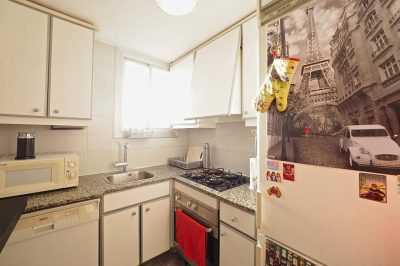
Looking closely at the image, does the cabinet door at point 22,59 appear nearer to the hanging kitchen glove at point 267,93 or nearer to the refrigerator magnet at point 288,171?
the hanging kitchen glove at point 267,93

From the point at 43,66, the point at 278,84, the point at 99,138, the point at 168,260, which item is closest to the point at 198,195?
the point at 168,260

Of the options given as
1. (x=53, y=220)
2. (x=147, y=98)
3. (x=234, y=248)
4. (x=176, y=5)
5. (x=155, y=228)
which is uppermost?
(x=176, y=5)

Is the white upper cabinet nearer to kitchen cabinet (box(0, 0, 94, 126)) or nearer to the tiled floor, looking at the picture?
kitchen cabinet (box(0, 0, 94, 126))

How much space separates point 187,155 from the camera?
2.58 metres

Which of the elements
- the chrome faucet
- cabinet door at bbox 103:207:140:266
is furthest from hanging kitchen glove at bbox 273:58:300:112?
the chrome faucet

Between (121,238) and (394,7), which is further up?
(394,7)

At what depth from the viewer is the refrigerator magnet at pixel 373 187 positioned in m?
0.54

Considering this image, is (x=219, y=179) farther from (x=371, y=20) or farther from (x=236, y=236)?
(x=371, y=20)

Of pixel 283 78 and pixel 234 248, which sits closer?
pixel 283 78

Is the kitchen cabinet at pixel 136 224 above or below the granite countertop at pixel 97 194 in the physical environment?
below

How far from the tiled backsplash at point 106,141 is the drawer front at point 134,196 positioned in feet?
1.94

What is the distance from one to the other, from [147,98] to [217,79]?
109cm

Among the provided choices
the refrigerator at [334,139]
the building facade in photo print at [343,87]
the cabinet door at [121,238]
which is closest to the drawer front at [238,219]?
the refrigerator at [334,139]

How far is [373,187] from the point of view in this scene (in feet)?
1.84
